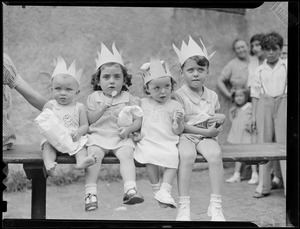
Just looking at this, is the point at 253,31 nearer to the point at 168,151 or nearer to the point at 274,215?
the point at 274,215

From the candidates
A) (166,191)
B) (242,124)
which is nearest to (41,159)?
(166,191)

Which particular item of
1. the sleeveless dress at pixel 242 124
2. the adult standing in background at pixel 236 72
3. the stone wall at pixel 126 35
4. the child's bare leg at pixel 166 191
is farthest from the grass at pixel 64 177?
the child's bare leg at pixel 166 191

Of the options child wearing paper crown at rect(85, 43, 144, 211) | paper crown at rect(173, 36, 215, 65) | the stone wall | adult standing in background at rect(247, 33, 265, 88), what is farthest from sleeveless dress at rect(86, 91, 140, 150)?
adult standing in background at rect(247, 33, 265, 88)

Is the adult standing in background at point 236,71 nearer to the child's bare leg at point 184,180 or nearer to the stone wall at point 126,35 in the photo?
the stone wall at point 126,35

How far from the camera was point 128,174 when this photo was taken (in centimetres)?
400

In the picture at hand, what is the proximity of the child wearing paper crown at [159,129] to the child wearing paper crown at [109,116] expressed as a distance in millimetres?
85

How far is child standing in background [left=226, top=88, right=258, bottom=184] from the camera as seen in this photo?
621cm

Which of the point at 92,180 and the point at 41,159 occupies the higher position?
the point at 41,159

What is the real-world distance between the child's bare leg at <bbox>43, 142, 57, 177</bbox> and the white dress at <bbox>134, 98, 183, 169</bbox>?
60 centimetres

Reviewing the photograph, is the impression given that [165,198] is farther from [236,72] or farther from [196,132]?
[236,72]

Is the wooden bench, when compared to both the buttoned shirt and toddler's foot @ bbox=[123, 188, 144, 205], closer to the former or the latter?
toddler's foot @ bbox=[123, 188, 144, 205]

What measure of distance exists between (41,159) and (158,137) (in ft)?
2.89

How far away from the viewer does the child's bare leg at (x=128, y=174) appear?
391 cm
